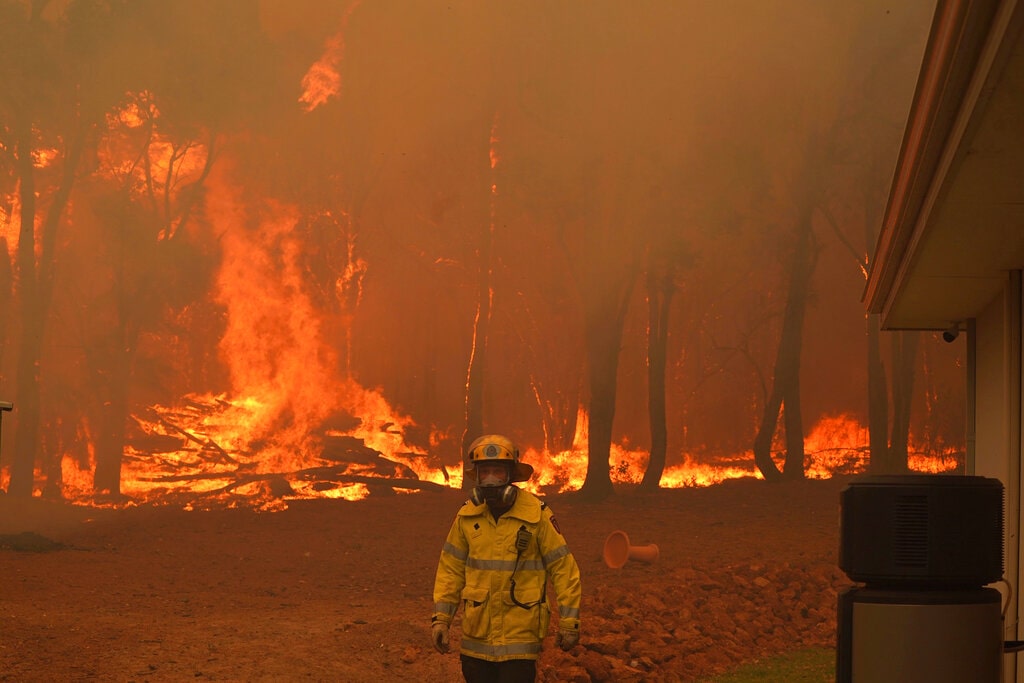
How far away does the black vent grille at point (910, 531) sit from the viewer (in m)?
3.50

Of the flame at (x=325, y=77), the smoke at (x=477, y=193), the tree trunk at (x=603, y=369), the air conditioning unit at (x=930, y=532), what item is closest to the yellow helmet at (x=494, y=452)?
the air conditioning unit at (x=930, y=532)

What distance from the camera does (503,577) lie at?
5.32 meters

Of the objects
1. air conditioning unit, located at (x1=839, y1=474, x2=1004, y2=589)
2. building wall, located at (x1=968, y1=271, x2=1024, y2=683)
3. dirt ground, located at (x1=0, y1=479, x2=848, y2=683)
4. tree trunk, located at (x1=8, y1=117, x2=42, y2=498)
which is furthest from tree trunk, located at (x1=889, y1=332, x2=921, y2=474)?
air conditioning unit, located at (x1=839, y1=474, x2=1004, y2=589)

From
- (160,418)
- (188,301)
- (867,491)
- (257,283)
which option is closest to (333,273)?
(257,283)

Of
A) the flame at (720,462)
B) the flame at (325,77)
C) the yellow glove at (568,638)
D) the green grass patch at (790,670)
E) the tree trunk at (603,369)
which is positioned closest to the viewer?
the yellow glove at (568,638)

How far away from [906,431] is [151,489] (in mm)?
13744

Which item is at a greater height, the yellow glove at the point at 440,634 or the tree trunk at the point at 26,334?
the tree trunk at the point at 26,334

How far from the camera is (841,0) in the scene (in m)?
21.9

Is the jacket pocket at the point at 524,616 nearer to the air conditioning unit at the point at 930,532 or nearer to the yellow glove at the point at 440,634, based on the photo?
the yellow glove at the point at 440,634

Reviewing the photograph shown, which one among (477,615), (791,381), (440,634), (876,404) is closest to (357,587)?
(791,381)

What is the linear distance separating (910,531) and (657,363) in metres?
17.2

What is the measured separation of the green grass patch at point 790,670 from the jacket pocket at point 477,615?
490 cm

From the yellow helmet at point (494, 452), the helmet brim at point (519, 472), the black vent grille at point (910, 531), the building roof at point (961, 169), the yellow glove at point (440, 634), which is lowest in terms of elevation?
the yellow glove at point (440, 634)

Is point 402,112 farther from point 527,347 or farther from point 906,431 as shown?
point 906,431
